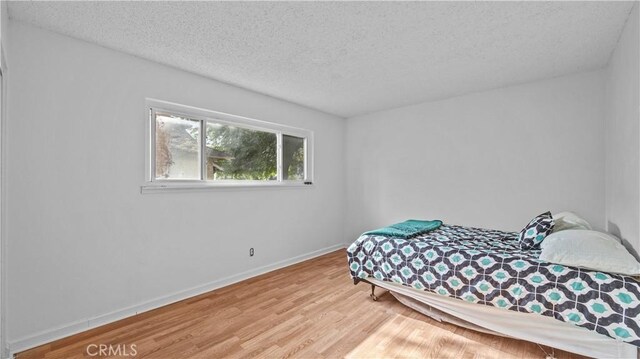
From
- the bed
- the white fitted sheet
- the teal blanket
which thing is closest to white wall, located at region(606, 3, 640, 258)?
the bed

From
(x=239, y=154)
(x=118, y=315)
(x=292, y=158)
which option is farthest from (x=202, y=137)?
(x=118, y=315)

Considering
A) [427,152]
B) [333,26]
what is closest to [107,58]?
[333,26]

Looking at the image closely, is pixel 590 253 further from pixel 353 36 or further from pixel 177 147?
pixel 177 147

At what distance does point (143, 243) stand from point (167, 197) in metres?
0.48

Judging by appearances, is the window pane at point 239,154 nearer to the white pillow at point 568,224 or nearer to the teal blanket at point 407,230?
the teal blanket at point 407,230

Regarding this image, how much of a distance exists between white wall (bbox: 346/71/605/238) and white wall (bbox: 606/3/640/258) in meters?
0.24

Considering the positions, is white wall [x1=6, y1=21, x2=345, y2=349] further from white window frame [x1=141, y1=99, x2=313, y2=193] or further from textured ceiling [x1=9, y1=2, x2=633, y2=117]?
textured ceiling [x1=9, y1=2, x2=633, y2=117]

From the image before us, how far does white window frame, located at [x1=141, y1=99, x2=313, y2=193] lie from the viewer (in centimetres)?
274

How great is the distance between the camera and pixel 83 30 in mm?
2197

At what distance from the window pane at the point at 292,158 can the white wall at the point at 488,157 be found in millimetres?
1126

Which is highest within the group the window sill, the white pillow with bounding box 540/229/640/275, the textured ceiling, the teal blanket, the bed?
the textured ceiling

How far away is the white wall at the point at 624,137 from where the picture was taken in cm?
191

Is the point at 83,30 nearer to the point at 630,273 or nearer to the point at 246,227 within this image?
the point at 246,227

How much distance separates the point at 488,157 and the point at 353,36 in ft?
8.39
